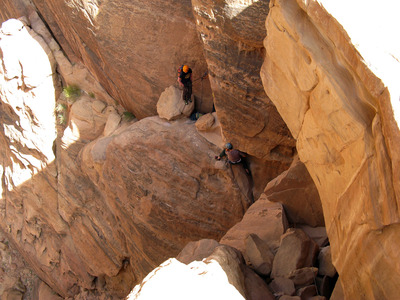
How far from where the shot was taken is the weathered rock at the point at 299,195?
7543 millimetres

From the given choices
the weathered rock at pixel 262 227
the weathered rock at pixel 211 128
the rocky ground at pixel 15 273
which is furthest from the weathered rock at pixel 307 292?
the rocky ground at pixel 15 273

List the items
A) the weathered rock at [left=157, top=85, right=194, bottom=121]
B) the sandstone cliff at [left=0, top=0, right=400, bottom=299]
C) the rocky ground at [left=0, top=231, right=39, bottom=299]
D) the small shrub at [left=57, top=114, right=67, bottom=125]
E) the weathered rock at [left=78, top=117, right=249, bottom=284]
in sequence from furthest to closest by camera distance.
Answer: the rocky ground at [left=0, top=231, right=39, bottom=299], the small shrub at [left=57, top=114, right=67, bottom=125], the weathered rock at [left=157, top=85, right=194, bottom=121], the weathered rock at [left=78, top=117, right=249, bottom=284], the sandstone cliff at [left=0, top=0, right=400, bottom=299]

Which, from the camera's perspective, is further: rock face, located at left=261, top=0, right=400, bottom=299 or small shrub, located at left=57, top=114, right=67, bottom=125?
small shrub, located at left=57, top=114, right=67, bottom=125

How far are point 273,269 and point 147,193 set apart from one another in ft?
16.3

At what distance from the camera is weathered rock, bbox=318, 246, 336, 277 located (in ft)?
20.3

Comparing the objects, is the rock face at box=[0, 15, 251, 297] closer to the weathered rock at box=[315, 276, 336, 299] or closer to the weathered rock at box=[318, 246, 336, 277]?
the weathered rock at box=[318, 246, 336, 277]

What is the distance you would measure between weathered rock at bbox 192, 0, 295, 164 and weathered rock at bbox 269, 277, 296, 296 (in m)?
3.22

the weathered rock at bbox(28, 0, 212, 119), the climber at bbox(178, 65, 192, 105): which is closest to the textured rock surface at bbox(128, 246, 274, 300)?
the climber at bbox(178, 65, 192, 105)


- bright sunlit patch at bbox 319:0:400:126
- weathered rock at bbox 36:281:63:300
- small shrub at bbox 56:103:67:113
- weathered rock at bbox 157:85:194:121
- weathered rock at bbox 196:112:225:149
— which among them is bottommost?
weathered rock at bbox 36:281:63:300

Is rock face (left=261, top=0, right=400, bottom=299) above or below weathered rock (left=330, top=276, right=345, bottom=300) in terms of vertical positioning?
above

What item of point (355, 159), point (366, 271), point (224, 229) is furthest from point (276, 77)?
point (224, 229)

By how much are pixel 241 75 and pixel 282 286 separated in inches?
159

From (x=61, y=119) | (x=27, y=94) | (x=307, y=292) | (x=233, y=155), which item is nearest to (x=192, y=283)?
(x=307, y=292)

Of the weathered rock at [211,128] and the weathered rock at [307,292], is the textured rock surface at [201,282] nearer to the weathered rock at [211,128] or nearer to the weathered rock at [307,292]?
the weathered rock at [307,292]
